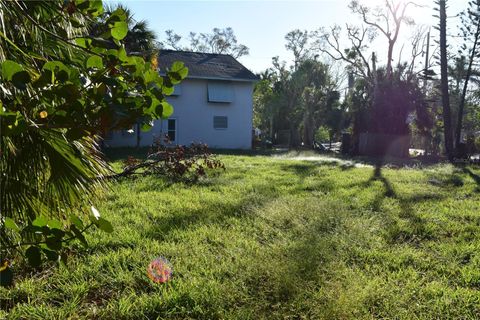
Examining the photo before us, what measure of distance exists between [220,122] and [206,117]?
0.99 m

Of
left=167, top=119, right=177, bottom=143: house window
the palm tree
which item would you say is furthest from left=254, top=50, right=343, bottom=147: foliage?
the palm tree

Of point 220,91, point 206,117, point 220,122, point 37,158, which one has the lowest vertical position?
point 37,158

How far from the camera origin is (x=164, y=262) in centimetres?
361

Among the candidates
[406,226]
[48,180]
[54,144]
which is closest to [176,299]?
[48,180]

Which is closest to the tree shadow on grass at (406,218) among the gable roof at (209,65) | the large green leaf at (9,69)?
the large green leaf at (9,69)

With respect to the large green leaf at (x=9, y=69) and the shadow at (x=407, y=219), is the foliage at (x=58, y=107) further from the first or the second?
the shadow at (x=407, y=219)

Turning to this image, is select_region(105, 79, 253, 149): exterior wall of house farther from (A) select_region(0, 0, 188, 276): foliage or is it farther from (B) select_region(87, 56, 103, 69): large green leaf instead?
(B) select_region(87, 56, 103, 69): large green leaf

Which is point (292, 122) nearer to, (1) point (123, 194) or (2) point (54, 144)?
(1) point (123, 194)

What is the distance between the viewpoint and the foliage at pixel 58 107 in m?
1.21

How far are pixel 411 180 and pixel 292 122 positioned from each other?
28.9m

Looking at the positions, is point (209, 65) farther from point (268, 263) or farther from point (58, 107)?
point (58, 107)

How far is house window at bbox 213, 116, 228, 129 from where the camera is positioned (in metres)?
24.8

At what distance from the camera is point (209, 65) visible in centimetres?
2534

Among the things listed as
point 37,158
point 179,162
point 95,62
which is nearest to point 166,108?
point 95,62
